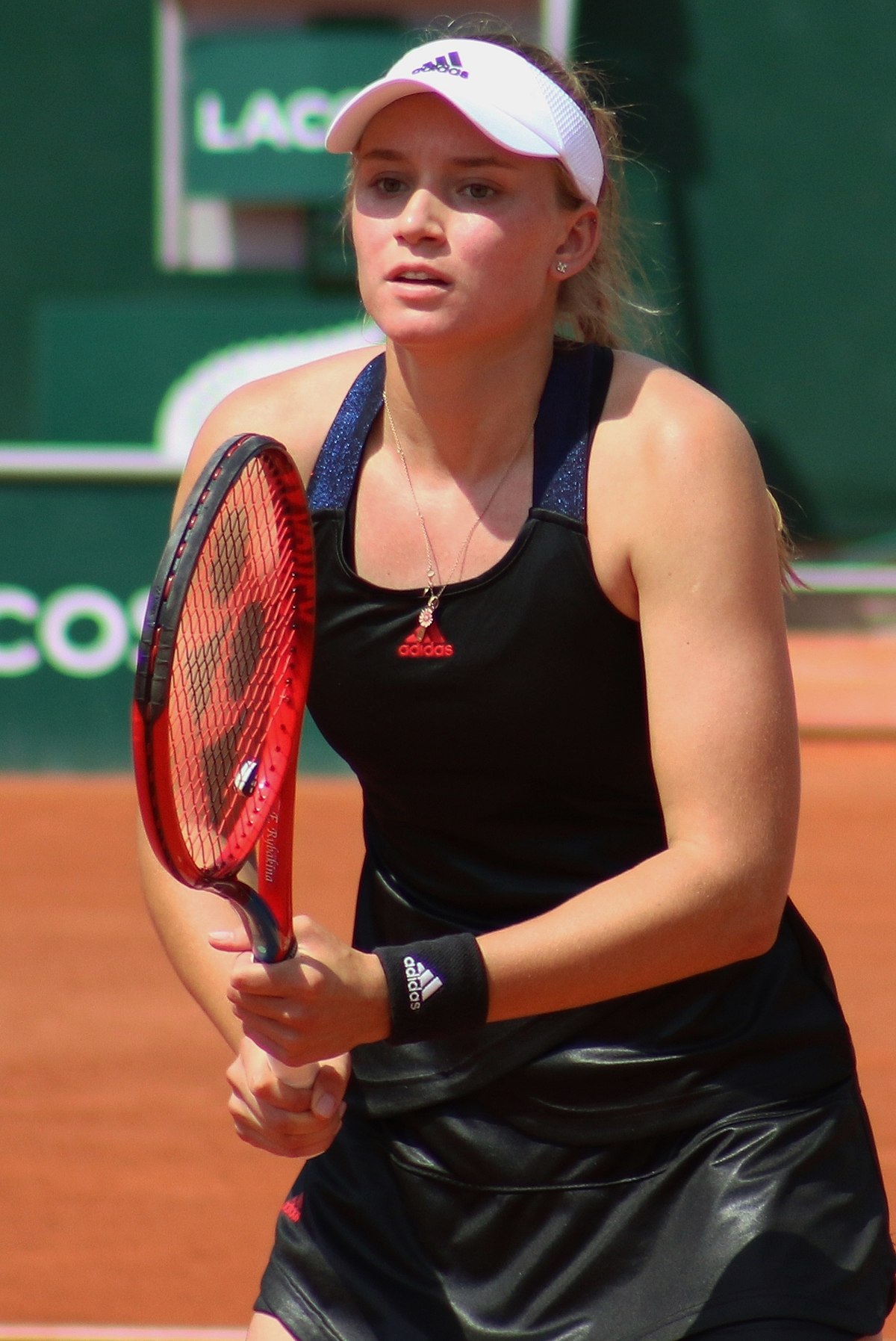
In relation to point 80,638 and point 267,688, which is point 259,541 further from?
point 80,638

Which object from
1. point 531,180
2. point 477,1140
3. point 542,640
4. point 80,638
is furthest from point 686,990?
point 80,638

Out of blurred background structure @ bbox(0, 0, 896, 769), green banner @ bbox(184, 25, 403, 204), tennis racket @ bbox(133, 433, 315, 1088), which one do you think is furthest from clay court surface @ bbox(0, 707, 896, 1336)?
green banner @ bbox(184, 25, 403, 204)

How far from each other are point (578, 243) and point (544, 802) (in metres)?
0.58

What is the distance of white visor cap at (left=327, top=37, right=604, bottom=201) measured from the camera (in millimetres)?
1853

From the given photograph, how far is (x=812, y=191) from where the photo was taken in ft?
41.3

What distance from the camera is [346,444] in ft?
6.72

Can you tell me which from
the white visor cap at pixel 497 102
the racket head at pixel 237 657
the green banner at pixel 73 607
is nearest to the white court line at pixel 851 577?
the green banner at pixel 73 607

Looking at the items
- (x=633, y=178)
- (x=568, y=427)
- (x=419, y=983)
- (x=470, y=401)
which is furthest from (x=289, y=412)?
(x=633, y=178)

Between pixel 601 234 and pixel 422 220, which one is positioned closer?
pixel 422 220

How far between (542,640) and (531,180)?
1.51 feet

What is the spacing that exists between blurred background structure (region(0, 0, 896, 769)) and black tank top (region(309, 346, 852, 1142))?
969cm

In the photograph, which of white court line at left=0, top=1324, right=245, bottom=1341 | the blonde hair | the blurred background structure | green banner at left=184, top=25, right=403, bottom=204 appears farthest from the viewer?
the blurred background structure

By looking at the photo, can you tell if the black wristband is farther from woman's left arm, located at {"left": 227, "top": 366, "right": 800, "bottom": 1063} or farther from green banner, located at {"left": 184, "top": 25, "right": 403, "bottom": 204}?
green banner, located at {"left": 184, "top": 25, "right": 403, "bottom": 204}

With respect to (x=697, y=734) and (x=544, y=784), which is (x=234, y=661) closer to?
(x=544, y=784)
